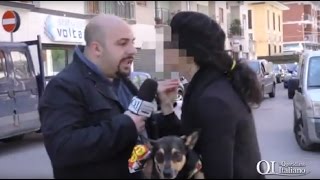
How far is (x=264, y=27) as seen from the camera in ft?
183

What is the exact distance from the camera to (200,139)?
7.77 ft

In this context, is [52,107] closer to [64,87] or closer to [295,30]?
[64,87]

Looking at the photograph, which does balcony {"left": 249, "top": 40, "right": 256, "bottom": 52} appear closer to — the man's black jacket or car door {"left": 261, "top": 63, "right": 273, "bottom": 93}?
car door {"left": 261, "top": 63, "right": 273, "bottom": 93}

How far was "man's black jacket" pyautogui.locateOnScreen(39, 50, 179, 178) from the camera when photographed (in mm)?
2297

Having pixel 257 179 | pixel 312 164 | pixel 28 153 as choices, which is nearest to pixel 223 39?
pixel 257 179

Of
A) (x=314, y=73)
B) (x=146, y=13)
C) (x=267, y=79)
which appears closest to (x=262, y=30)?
(x=146, y=13)

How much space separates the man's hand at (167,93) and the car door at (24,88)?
792 centimetres

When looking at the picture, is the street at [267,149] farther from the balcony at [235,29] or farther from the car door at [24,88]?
the balcony at [235,29]

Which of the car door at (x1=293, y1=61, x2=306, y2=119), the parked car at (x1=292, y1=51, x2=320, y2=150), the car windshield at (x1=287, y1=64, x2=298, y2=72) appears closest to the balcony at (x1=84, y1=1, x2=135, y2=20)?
the car windshield at (x1=287, y1=64, x2=298, y2=72)

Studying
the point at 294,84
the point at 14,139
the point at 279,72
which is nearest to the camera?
the point at 294,84

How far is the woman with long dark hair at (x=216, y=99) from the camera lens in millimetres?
2309

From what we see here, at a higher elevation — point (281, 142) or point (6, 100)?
point (6, 100)

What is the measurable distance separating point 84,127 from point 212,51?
680mm

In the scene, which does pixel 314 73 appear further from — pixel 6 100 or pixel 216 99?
pixel 216 99
